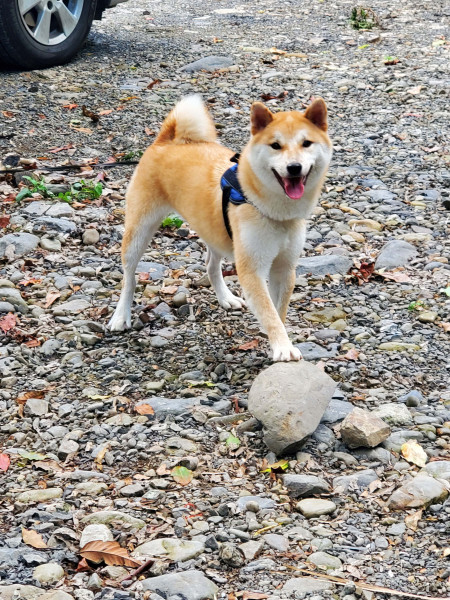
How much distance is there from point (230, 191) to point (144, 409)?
124cm

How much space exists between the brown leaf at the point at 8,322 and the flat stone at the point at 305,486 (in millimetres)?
2109

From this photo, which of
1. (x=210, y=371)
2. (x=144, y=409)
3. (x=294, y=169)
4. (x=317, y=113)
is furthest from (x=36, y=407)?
(x=317, y=113)

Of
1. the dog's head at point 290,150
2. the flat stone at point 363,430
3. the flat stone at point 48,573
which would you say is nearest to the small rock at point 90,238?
the dog's head at point 290,150

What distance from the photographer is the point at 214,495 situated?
141 inches

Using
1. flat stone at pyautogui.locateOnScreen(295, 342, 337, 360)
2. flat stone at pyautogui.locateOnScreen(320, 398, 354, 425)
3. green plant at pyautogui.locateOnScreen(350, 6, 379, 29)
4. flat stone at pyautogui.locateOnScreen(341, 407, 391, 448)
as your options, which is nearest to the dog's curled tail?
flat stone at pyautogui.locateOnScreen(295, 342, 337, 360)

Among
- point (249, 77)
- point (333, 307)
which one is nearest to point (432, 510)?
point (333, 307)

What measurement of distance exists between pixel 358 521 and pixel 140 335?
2.11 m

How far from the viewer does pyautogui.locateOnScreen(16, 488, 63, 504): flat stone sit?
3.55 metres

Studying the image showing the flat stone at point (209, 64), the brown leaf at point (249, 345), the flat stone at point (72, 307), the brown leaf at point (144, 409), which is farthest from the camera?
the flat stone at point (209, 64)

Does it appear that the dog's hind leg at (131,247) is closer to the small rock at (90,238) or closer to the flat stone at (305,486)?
the small rock at (90,238)

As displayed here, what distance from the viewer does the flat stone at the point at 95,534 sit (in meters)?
3.23

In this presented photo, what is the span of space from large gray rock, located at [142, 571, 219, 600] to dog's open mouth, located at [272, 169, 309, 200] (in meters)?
1.98

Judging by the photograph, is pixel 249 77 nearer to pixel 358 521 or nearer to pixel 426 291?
pixel 426 291

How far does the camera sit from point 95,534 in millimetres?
3260
